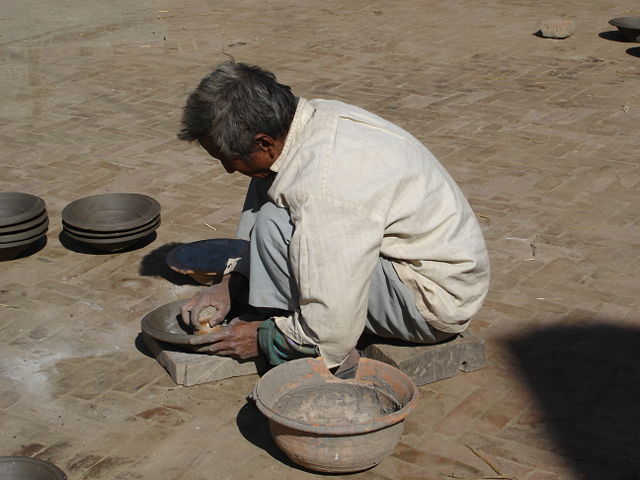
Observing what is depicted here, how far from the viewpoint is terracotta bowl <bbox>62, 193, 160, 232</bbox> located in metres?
5.22

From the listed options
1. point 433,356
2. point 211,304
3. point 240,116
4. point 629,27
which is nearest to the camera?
point 240,116

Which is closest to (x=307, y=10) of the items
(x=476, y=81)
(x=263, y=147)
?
(x=476, y=81)

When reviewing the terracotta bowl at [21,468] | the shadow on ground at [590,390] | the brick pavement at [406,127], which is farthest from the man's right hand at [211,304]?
the shadow on ground at [590,390]

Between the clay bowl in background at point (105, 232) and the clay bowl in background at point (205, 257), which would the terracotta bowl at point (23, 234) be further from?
the clay bowl in background at point (205, 257)

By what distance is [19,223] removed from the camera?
5.04 m

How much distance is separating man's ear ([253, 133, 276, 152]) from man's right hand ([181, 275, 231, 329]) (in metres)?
0.81

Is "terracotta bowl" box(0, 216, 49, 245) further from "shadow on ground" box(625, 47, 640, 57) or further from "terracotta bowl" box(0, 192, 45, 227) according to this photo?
"shadow on ground" box(625, 47, 640, 57)

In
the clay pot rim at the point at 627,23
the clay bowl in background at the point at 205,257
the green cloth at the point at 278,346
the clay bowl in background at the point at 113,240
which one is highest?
the green cloth at the point at 278,346

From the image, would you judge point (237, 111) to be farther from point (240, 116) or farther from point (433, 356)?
point (433, 356)

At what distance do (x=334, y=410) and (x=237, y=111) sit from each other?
1.17 metres

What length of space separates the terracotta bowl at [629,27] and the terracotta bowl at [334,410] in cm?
761

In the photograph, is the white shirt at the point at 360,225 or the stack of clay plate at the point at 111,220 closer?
the white shirt at the point at 360,225

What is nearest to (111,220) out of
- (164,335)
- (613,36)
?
(164,335)

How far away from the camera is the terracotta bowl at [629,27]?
10.0m
